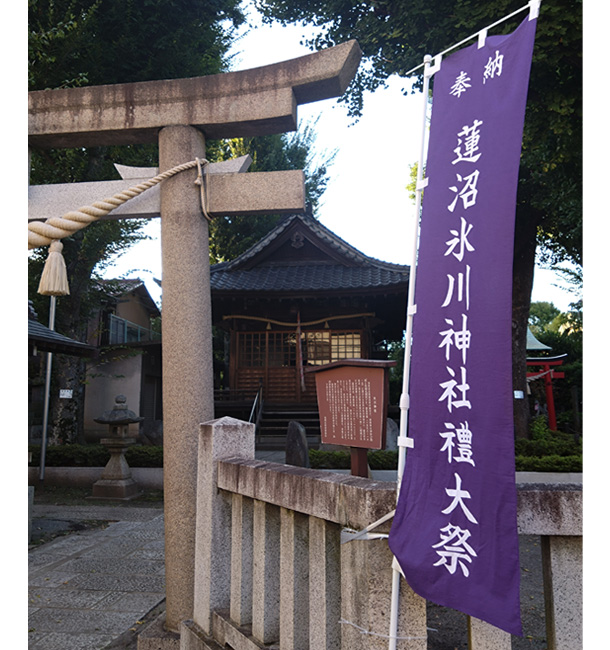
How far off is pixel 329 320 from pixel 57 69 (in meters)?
10.0

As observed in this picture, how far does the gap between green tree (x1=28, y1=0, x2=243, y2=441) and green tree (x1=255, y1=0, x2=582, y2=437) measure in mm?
3200

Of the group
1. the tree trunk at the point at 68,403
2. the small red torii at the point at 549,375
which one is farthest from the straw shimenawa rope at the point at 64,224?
the small red torii at the point at 549,375

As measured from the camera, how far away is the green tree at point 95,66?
11352 millimetres

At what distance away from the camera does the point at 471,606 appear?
6.08 feet

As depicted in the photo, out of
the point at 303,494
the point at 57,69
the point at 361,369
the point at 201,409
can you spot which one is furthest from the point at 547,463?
the point at 57,69

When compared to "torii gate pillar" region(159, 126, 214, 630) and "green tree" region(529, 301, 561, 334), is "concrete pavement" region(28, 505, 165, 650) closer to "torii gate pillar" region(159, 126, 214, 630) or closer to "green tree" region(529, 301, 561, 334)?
"torii gate pillar" region(159, 126, 214, 630)

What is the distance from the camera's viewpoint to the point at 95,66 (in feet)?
39.2

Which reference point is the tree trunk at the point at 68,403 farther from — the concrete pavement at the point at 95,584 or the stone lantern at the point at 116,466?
the concrete pavement at the point at 95,584

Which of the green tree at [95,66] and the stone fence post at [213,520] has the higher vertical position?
the green tree at [95,66]

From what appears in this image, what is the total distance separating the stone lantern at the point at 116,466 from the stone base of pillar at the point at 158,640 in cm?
727

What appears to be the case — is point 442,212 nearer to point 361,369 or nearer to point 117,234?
point 361,369

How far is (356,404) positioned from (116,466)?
796 cm

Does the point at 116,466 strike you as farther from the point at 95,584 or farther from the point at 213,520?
the point at 213,520

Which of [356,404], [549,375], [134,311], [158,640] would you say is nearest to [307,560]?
[158,640]
